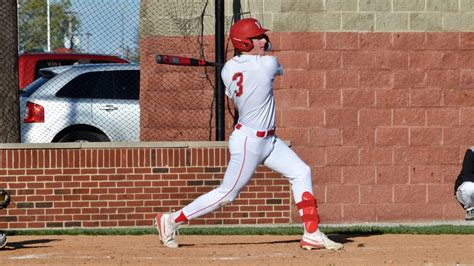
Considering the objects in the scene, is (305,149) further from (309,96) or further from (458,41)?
(458,41)

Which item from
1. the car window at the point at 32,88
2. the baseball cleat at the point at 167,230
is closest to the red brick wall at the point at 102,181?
the car window at the point at 32,88

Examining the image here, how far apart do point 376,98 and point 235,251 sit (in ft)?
13.7

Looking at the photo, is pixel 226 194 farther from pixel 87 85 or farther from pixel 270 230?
pixel 87 85

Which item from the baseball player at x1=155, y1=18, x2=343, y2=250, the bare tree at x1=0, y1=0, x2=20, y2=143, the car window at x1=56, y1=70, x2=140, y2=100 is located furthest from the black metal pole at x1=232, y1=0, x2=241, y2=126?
the baseball player at x1=155, y1=18, x2=343, y2=250

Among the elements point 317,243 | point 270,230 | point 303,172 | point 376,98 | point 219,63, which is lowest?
point 270,230

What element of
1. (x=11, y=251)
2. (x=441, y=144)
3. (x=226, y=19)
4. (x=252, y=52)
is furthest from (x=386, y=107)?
(x=11, y=251)

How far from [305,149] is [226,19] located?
171cm

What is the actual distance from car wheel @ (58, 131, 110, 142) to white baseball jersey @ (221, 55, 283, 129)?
4.77m

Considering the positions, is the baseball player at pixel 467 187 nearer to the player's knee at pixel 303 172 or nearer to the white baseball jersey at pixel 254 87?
the player's knee at pixel 303 172

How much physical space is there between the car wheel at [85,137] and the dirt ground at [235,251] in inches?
113

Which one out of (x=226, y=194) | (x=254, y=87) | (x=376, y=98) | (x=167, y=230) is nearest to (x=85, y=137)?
(x=376, y=98)

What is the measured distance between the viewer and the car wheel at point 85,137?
14742 mm

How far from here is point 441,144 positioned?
1405 cm

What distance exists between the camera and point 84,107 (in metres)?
14.9
